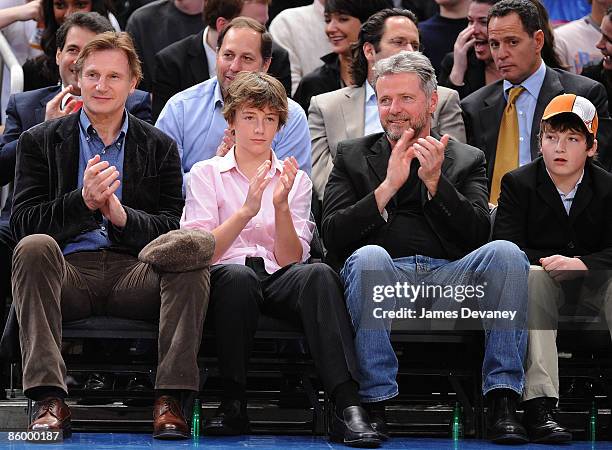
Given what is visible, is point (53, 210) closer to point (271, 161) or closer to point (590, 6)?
point (271, 161)

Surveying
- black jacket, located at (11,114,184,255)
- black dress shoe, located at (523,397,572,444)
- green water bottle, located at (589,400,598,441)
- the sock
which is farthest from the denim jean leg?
green water bottle, located at (589,400,598,441)

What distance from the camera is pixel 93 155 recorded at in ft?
18.1

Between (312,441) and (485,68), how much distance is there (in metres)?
3.08

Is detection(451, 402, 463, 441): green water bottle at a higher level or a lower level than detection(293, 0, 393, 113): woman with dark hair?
lower

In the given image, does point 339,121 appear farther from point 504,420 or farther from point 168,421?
point 168,421

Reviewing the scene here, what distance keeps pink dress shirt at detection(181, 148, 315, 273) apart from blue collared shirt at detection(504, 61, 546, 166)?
1.48m

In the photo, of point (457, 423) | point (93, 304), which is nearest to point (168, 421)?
point (93, 304)

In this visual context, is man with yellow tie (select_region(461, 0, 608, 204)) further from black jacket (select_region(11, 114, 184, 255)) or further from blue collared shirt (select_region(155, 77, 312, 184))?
black jacket (select_region(11, 114, 184, 255))

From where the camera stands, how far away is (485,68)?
24.2 feet

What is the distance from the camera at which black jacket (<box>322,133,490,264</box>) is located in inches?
212

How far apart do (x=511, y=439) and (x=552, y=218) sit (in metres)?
1.05

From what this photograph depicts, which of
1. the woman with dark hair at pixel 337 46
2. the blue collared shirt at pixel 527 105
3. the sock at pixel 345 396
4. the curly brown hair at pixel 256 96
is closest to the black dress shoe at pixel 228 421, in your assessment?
the sock at pixel 345 396

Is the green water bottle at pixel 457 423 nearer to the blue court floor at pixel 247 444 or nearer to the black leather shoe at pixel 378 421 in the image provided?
the blue court floor at pixel 247 444

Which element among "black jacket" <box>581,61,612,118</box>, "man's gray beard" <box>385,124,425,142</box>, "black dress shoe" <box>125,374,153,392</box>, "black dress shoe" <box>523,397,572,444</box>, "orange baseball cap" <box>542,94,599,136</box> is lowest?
"black dress shoe" <box>523,397,572,444</box>
